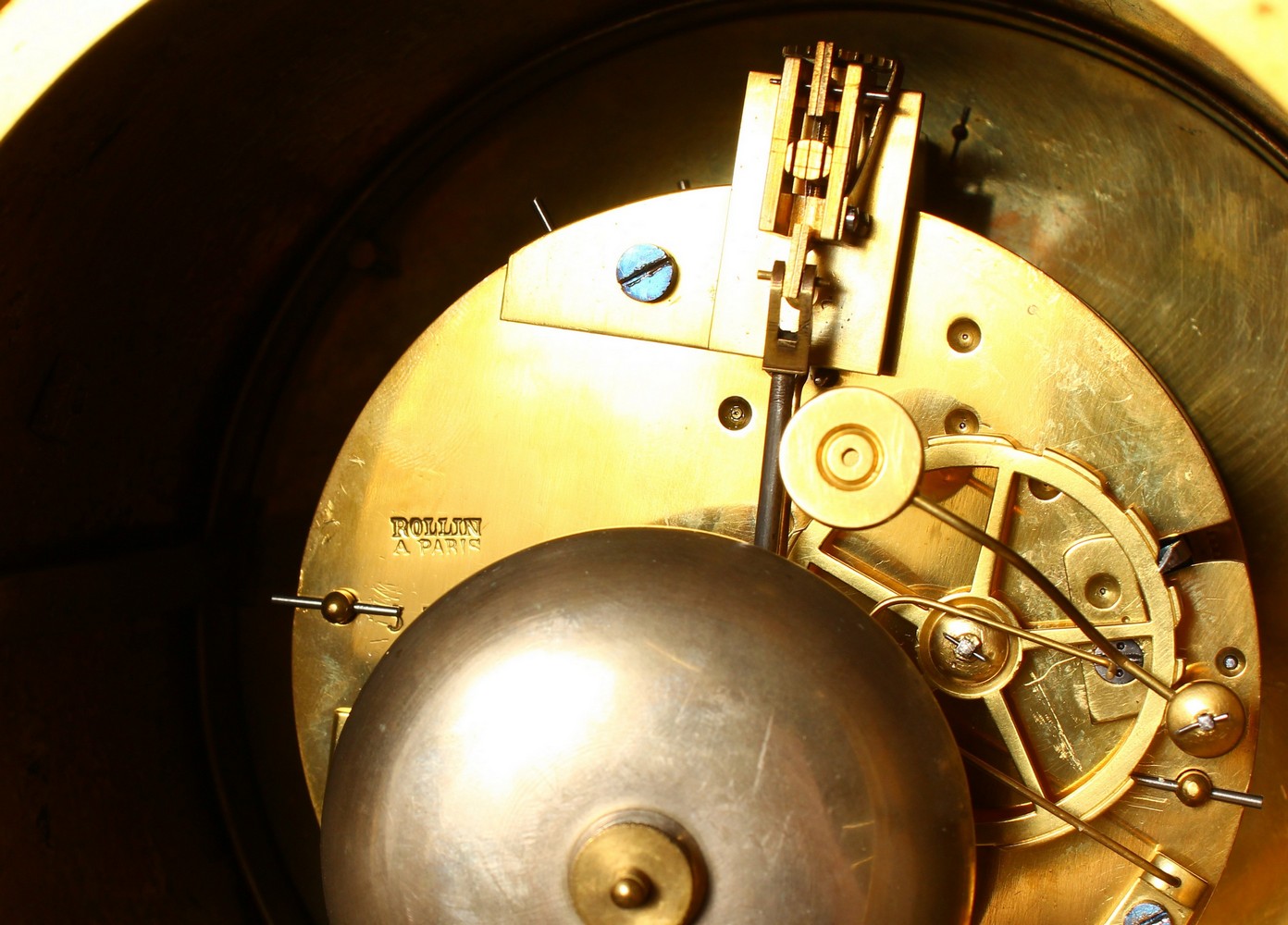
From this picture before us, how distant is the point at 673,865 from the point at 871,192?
52 centimetres

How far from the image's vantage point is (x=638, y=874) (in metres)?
0.62

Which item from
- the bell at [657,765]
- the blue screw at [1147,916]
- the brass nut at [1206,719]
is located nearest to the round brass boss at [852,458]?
the bell at [657,765]

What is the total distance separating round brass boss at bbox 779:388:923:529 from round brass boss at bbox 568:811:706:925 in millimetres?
202

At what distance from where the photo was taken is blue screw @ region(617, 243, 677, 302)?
904 millimetres

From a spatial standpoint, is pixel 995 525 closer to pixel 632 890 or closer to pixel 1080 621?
pixel 1080 621

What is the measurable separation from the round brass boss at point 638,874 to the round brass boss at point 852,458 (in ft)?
0.66

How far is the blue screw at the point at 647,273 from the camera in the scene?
904mm

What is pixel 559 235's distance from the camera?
3.04 feet

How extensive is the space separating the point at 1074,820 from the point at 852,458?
1.07ft

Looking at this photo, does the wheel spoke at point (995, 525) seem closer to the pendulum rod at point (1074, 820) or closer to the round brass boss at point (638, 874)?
the pendulum rod at point (1074, 820)

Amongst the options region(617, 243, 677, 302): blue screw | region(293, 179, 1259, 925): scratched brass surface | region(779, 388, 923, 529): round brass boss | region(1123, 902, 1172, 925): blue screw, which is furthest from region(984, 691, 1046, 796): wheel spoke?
region(617, 243, 677, 302): blue screw

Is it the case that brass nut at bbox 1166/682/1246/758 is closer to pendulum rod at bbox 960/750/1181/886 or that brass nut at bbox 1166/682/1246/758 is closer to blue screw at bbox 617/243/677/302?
pendulum rod at bbox 960/750/1181/886

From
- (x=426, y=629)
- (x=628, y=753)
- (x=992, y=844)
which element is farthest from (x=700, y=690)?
(x=992, y=844)

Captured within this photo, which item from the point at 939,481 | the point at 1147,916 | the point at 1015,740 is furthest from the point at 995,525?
the point at 1147,916
